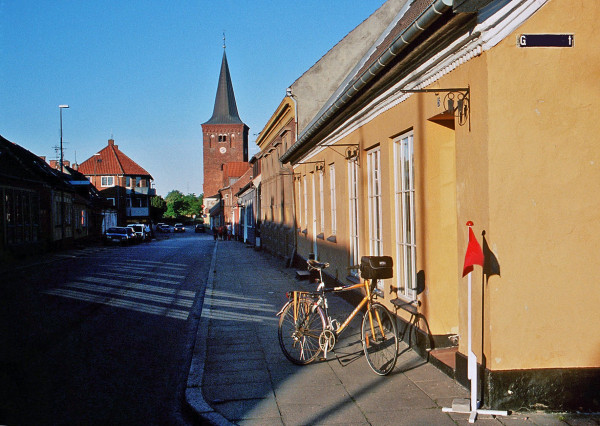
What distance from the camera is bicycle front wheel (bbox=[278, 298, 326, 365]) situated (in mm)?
6891

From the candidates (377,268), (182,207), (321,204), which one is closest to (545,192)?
(377,268)

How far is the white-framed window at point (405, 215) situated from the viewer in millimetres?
7414

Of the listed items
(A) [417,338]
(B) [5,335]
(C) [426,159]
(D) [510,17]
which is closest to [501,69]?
(D) [510,17]

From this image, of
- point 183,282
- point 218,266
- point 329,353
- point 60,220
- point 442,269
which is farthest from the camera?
point 60,220

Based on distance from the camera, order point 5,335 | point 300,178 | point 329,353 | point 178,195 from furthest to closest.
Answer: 1. point 178,195
2. point 300,178
3. point 5,335
4. point 329,353

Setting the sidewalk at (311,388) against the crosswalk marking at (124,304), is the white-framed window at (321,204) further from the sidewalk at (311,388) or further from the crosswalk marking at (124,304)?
the sidewalk at (311,388)

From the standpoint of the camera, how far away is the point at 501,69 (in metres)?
4.93

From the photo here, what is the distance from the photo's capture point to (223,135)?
10094 cm

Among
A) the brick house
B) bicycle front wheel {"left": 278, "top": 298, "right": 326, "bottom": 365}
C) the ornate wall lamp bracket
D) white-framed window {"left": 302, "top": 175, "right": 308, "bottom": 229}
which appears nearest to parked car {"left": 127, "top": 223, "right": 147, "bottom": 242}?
the brick house

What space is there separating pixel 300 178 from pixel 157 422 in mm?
14621

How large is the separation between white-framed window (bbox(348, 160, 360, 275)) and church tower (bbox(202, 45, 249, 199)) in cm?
8773

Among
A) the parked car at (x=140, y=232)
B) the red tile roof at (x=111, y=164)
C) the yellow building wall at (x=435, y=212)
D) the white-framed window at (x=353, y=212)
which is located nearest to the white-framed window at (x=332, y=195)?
the white-framed window at (x=353, y=212)

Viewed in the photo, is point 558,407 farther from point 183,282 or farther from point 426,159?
point 183,282

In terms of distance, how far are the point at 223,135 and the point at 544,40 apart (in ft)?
321
